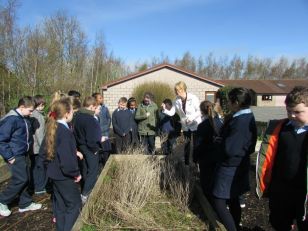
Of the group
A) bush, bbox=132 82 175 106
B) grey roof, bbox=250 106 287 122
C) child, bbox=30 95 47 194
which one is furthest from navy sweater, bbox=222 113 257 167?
bush, bbox=132 82 175 106

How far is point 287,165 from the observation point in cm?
307

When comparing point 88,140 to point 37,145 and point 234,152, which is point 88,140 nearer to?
point 37,145

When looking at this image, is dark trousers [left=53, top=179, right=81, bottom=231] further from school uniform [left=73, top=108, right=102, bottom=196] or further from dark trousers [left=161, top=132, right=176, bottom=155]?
dark trousers [left=161, top=132, right=176, bottom=155]

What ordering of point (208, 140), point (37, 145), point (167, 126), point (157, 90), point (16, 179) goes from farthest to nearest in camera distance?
point (157, 90)
point (167, 126)
point (37, 145)
point (16, 179)
point (208, 140)

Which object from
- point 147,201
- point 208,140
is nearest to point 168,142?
point 147,201

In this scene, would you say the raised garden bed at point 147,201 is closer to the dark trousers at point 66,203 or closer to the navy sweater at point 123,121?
the dark trousers at point 66,203

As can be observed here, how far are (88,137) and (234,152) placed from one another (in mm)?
2830

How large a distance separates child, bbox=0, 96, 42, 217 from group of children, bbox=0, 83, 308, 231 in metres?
0.01

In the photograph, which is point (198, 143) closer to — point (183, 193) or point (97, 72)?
point (183, 193)

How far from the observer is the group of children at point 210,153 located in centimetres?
308

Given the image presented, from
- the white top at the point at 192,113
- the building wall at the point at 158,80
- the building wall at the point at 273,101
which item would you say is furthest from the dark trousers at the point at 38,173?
the building wall at the point at 273,101

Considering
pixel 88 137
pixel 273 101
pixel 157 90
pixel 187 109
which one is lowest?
pixel 88 137

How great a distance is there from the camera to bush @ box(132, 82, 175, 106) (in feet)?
80.9

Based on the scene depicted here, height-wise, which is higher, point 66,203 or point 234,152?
point 234,152
